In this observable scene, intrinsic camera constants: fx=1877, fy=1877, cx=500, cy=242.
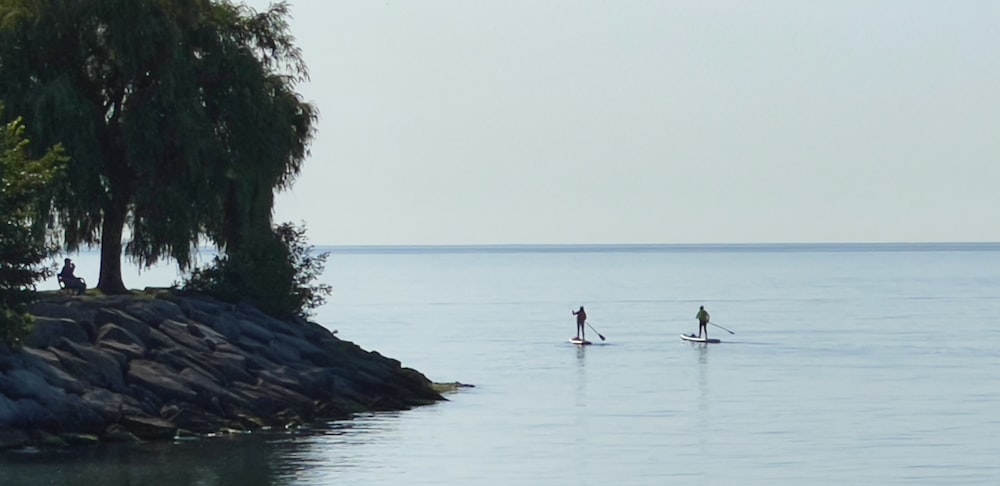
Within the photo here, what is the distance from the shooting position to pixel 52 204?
168ft

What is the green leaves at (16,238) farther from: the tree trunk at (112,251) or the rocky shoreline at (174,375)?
the tree trunk at (112,251)

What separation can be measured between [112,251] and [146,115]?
171 inches

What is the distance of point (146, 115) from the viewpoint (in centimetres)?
5112

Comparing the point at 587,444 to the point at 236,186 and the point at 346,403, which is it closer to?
the point at 346,403

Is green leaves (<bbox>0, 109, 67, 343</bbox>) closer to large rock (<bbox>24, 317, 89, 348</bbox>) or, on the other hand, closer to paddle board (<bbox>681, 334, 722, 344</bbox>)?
large rock (<bbox>24, 317, 89, 348</bbox>)

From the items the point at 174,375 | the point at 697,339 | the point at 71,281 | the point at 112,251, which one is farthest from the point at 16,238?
the point at 697,339

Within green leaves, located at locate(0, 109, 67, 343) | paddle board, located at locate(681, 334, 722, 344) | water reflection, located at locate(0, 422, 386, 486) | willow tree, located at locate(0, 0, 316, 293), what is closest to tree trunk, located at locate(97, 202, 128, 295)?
willow tree, located at locate(0, 0, 316, 293)

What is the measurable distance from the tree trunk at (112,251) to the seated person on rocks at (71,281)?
137cm

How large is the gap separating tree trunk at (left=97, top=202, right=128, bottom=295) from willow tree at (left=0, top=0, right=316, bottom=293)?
43 millimetres

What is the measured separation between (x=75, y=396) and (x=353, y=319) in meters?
69.9

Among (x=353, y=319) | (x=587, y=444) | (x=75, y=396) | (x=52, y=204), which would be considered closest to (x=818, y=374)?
(x=587, y=444)

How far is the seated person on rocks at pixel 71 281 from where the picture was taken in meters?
50.7

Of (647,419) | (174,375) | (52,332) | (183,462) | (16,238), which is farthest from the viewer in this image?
(647,419)

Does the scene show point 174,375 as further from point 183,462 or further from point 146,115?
point 146,115
